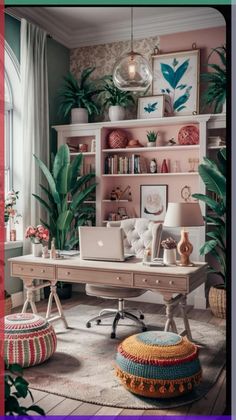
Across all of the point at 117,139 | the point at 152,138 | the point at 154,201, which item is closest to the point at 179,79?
the point at 152,138

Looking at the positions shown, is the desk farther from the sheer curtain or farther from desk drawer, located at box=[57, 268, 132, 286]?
the sheer curtain

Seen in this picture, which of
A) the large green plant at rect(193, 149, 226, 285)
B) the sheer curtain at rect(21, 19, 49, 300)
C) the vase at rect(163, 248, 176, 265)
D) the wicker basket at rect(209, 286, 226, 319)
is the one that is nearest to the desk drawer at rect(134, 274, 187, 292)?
the vase at rect(163, 248, 176, 265)

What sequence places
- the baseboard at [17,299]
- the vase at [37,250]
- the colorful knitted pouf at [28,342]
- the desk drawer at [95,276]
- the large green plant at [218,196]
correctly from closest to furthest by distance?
the colorful knitted pouf at [28,342]
the desk drawer at [95,276]
the vase at [37,250]
the large green plant at [218,196]
the baseboard at [17,299]

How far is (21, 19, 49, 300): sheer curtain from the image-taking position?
5.05 meters

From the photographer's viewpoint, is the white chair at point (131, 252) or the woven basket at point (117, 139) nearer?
the white chair at point (131, 252)

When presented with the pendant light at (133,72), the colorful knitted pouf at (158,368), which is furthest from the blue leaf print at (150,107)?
the colorful knitted pouf at (158,368)

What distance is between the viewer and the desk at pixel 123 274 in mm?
3158

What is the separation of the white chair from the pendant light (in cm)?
124

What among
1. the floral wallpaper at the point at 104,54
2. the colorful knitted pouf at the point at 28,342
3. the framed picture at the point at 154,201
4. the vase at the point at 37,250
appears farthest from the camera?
the floral wallpaper at the point at 104,54

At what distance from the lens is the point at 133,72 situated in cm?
337

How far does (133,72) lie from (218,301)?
238 cm

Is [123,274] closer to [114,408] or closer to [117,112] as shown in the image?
[114,408]

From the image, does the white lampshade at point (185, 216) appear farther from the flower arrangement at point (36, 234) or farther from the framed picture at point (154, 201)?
the framed picture at point (154, 201)

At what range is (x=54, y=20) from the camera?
544 cm
